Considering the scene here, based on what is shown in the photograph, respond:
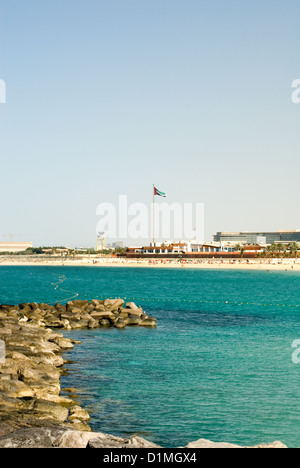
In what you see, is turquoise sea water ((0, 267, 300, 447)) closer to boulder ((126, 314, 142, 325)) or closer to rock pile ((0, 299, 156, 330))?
boulder ((126, 314, 142, 325))

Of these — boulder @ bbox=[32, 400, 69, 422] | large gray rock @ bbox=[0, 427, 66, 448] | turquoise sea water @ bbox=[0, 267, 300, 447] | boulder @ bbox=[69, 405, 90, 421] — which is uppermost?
large gray rock @ bbox=[0, 427, 66, 448]

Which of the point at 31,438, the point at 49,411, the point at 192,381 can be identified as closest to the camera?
the point at 31,438

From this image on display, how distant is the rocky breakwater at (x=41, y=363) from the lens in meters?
17.8

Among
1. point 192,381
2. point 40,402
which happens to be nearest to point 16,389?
point 40,402

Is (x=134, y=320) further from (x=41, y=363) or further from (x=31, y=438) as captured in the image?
(x=31, y=438)

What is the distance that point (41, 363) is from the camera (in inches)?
993

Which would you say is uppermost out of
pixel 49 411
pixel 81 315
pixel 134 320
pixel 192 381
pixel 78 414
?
pixel 49 411

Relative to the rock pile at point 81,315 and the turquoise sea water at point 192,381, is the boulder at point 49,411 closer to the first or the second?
the turquoise sea water at point 192,381

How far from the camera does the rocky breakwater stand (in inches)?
699

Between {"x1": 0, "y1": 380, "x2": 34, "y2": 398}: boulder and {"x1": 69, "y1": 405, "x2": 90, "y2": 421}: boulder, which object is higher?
{"x1": 0, "y1": 380, "x2": 34, "y2": 398}: boulder

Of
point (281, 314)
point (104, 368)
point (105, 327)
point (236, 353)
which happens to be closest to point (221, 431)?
point (104, 368)

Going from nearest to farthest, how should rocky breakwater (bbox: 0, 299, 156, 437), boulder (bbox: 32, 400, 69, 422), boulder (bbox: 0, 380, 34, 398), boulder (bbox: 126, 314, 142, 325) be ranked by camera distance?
rocky breakwater (bbox: 0, 299, 156, 437)
boulder (bbox: 32, 400, 69, 422)
boulder (bbox: 0, 380, 34, 398)
boulder (bbox: 126, 314, 142, 325)

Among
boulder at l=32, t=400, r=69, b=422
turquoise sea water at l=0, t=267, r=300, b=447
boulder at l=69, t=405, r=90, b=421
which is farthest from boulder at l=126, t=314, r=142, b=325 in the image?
boulder at l=32, t=400, r=69, b=422
